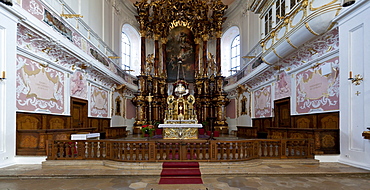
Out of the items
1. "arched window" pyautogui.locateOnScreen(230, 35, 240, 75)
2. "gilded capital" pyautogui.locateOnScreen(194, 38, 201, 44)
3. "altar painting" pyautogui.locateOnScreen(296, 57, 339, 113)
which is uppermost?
"gilded capital" pyautogui.locateOnScreen(194, 38, 201, 44)

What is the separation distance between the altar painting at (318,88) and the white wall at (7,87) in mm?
8701

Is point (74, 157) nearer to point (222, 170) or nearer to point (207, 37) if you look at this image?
point (222, 170)

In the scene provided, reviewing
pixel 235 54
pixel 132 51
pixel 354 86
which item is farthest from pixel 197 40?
pixel 354 86

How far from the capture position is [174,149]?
21.4 feet

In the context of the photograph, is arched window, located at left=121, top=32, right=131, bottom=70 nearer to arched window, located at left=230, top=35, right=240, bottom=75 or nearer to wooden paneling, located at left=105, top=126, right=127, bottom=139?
wooden paneling, located at left=105, top=126, right=127, bottom=139

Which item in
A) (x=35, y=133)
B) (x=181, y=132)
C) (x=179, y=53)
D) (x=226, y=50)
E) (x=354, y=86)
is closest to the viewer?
(x=354, y=86)

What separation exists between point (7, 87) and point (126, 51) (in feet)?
41.3

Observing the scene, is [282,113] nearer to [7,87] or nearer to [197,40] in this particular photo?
[197,40]

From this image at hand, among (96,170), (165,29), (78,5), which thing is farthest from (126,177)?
(165,29)

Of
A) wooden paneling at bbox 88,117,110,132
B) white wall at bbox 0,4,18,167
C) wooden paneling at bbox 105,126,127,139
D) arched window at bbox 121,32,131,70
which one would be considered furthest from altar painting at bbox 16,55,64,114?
arched window at bbox 121,32,131,70

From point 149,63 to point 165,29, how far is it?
281 cm

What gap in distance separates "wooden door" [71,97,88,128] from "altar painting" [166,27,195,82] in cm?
877

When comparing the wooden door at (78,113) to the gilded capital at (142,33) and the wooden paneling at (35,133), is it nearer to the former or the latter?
the wooden paneling at (35,133)

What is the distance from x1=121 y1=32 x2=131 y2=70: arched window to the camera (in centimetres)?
1823
